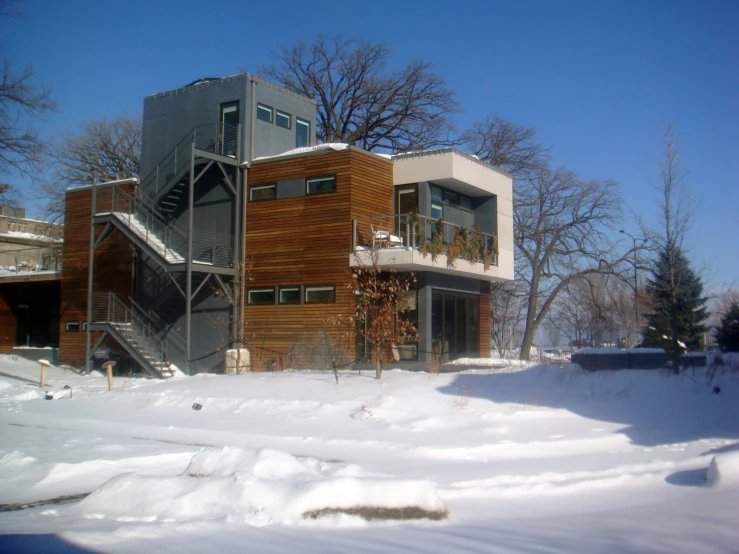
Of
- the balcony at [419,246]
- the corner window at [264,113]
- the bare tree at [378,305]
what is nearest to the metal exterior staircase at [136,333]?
the bare tree at [378,305]

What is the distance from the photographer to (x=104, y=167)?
46.0m

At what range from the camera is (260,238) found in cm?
2522

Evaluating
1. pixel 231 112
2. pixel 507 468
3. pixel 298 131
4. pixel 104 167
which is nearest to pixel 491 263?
pixel 298 131

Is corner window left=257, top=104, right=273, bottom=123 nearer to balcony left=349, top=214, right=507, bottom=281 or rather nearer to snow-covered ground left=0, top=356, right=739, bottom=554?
balcony left=349, top=214, right=507, bottom=281

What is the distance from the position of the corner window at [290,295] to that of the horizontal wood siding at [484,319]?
802cm

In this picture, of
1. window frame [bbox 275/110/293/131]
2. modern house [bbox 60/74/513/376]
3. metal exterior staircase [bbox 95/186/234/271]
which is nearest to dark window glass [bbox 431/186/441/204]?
modern house [bbox 60/74/513/376]

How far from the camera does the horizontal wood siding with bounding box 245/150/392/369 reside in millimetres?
23406

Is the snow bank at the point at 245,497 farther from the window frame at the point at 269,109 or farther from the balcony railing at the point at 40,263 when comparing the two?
the balcony railing at the point at 40,263

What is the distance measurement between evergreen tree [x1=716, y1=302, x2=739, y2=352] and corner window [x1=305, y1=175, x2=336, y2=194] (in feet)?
73.0

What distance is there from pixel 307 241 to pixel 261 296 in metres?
2.67

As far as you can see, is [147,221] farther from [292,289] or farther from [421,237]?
[421,237]

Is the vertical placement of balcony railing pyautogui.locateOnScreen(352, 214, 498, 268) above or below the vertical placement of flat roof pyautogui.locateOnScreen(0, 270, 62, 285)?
above

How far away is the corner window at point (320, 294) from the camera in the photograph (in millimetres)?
23453

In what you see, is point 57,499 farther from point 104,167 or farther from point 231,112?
point 104,167
